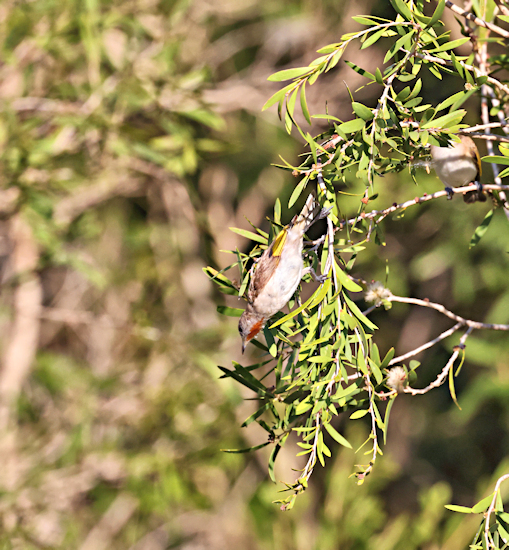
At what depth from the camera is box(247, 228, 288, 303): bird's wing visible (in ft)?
1.61

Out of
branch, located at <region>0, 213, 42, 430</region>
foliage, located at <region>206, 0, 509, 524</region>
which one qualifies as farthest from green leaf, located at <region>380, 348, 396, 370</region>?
branch, located at <region>0, 213, 42, 430</region>

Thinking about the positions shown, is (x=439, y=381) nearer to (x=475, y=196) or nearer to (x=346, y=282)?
(x=346, y=282)

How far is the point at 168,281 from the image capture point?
2.21m

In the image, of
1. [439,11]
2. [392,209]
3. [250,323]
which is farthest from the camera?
[250,323]

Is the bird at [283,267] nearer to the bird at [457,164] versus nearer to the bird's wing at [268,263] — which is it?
the bird's wing at [268,263]

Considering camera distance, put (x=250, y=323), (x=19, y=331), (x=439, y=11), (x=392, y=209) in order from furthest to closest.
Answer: (x=19, y=331), (x=250, y=323), (x=392, y=209), (x=439, y=11)

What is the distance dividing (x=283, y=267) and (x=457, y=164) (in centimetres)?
26

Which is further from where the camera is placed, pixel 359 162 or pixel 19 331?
pixel 19 331

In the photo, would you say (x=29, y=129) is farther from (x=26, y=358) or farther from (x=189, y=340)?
(x=26, y=358)

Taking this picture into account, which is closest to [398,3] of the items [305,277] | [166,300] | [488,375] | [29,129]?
[305,277]

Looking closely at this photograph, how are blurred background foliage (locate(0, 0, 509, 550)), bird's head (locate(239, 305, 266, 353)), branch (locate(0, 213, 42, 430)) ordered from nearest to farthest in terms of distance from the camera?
bird's head (locate(239, 305, 266, 353)), blurred background foliage (locate(0, 0, 509, 550)), branch (locate(0, 213, 42, 430))

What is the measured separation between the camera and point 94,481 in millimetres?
1837

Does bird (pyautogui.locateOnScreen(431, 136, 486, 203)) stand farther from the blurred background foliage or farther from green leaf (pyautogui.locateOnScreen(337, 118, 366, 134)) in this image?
the blurred background foliage

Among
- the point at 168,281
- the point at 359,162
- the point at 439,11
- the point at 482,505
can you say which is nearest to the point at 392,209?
the point at 359,162
